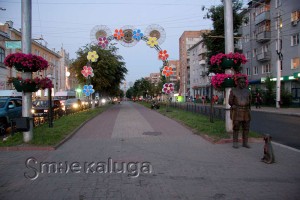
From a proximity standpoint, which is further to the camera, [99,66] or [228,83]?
[99,66]

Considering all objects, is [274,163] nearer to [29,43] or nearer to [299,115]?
[29,43]

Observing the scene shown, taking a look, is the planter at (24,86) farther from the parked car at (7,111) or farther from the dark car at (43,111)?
the dark car at (43,111)

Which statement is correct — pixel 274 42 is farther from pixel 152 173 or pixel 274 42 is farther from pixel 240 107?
pixel 152 173

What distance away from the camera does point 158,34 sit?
27.4 metres

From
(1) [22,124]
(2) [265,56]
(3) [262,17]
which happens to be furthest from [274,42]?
(1) [22,124]

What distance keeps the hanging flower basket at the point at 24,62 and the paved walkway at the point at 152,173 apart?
2.69 metres

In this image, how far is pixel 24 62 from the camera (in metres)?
9.87

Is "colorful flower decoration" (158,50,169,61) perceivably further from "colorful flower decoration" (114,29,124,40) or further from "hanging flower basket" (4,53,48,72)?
"hanging flower basket" (4,53,48,72)

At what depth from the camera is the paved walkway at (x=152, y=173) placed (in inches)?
209

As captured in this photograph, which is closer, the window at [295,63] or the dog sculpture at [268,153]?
the dog sculpture at [268,153]

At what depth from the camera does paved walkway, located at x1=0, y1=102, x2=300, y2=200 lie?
531 cm

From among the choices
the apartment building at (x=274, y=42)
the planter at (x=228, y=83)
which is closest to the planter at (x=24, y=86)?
the planter at (x=228, y=83)

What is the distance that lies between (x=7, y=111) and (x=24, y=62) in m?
6.11

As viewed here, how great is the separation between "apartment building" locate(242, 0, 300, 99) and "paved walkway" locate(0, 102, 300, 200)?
2524cm
